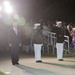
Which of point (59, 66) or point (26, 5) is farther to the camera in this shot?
point (26, 5)

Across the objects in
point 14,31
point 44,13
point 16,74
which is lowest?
point 16,74

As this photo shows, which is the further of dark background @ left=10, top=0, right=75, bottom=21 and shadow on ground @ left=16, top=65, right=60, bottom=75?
dark background @ left=10, top=0, right=75, bottom=21

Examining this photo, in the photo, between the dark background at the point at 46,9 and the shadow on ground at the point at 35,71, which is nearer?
the shadow on ground at the point at 35,71

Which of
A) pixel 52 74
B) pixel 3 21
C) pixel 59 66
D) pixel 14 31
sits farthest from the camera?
pixel 3 21

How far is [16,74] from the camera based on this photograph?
13.7 m

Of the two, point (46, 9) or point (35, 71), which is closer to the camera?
point (35, 71)

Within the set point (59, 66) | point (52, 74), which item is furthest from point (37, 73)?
point (59, 66)

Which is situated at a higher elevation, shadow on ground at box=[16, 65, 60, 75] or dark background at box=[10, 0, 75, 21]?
dark background at box=[10, 0, 75, 21]

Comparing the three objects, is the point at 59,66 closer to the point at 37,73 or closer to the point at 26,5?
the point at 37,73

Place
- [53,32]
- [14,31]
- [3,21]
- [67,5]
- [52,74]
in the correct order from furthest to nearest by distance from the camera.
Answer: [3,21], [53,32], [67,5], [14,31], [52,74]

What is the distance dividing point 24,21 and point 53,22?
2.09 metres

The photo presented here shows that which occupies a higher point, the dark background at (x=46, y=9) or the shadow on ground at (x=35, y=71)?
the dark background at (x=46, y=9)

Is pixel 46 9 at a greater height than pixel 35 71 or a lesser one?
greater

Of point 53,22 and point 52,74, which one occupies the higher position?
point 53,22
